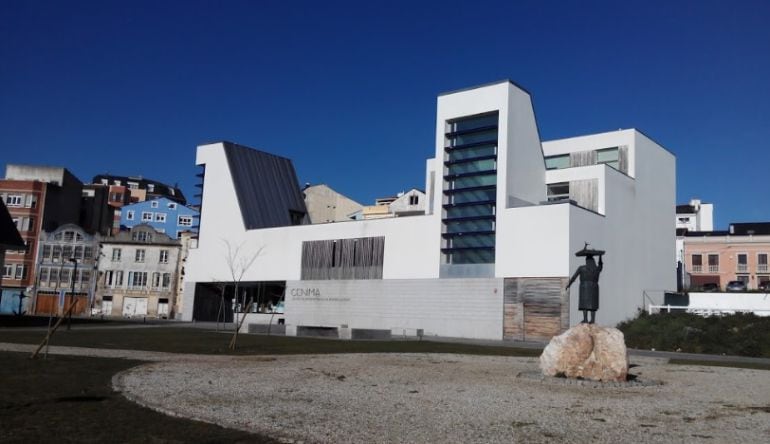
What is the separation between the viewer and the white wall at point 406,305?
44156 millimetres

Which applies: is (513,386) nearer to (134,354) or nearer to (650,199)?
(134,354)

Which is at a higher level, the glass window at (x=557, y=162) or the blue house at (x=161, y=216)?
the glass window at (x=557, y=162)

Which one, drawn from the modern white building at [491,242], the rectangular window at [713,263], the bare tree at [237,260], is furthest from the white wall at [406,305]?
the rectangular window at [713,263]

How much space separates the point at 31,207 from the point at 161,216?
50.3ft

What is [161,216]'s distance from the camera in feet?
287

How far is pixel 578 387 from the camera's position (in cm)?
1577

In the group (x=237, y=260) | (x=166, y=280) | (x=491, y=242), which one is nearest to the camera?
(x=491, y=242)

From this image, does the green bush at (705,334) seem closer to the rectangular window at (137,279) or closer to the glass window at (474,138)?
the glass window at (474,138)

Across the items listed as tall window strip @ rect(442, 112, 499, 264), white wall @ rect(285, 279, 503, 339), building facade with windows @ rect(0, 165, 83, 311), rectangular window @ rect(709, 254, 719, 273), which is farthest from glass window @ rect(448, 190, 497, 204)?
building facade with windows @ rect(0, 165, 83, 311)

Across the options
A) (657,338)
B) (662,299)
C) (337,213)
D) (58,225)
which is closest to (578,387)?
(657,338)

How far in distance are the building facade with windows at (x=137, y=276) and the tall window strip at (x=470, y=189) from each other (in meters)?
37.2

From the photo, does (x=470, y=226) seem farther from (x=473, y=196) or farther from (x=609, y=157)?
(x=609, y=157)

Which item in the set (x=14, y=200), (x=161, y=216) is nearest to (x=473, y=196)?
(x=161, y=216)

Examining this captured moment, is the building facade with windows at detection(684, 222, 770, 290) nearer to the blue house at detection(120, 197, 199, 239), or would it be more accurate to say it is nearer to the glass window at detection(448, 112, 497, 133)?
the glass window at detection(448, 112, 497, 133)
